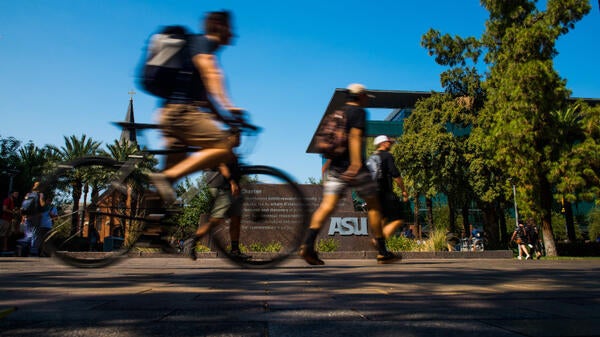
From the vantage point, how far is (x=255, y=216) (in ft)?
15.5

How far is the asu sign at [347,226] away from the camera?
Answer: 16922 mm

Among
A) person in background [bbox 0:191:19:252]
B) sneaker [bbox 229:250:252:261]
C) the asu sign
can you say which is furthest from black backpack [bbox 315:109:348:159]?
the asu sign

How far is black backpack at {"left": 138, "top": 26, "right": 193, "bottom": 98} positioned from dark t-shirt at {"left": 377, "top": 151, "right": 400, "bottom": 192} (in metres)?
3.21

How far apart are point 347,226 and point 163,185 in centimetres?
1352

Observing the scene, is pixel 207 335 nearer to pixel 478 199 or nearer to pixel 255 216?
pixel 255 216

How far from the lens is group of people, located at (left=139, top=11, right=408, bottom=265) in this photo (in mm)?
3744

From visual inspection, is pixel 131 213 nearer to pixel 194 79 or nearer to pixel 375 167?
pixel 194 79

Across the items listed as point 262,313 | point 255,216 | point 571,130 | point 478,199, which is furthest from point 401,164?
point 262,313

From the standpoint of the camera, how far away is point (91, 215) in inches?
191

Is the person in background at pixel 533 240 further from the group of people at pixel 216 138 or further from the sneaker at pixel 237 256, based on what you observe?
the sneaker at pixel 237 256

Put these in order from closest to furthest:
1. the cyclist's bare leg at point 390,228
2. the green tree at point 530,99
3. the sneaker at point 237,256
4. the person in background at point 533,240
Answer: the sneaker at point 237,256 → the cyclist's bare leg at point 390,228 → the person in background at point 533,240 → the green tree at point 530,99

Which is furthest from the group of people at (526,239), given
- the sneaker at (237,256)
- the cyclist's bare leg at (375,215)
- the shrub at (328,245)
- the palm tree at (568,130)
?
the sneaker at (237,256)

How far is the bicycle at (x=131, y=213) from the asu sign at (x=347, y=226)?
12165 mm

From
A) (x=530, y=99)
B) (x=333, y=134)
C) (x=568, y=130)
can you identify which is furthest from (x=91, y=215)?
(x=568, y=130)
